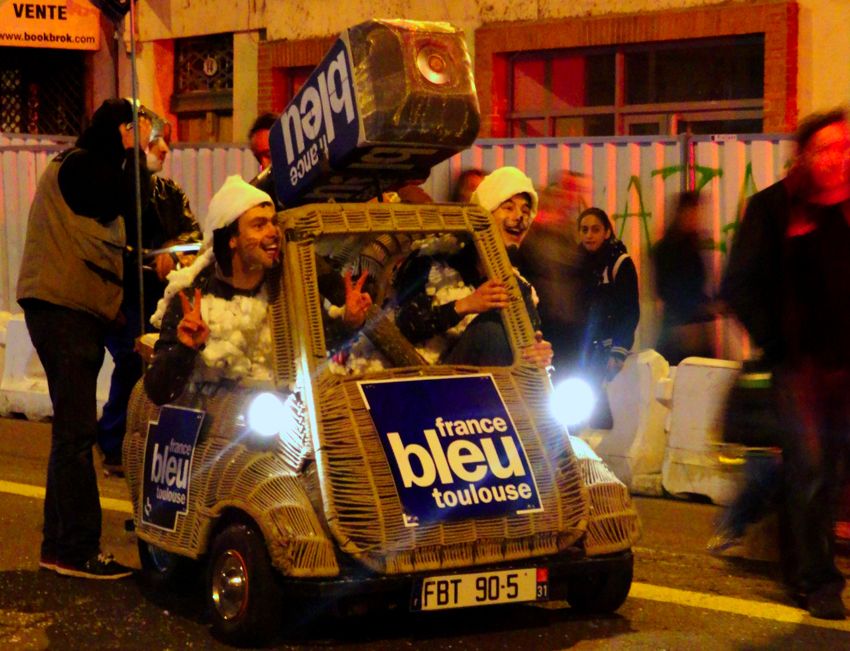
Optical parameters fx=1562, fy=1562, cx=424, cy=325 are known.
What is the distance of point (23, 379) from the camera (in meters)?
11.8

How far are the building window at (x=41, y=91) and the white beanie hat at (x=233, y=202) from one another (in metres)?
15.2

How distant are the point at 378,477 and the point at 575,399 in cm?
354

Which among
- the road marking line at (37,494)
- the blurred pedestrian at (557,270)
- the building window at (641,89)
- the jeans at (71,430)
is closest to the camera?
the jeans at (71,430)

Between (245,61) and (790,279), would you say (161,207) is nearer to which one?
(790,279)

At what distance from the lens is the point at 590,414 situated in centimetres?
909

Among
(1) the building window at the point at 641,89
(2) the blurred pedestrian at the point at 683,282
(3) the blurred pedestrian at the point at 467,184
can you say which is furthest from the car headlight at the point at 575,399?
(1) the building window at the point at 641,89

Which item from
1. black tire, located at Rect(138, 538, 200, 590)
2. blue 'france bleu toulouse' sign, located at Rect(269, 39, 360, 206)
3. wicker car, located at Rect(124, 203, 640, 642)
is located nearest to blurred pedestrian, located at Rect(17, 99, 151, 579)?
black tire, located at Rect(138, 538, 200, 590)

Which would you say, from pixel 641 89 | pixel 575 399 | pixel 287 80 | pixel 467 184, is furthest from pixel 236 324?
pixel 287 80

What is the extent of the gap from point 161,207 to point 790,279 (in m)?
4.04

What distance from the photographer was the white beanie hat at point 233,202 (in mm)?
5938

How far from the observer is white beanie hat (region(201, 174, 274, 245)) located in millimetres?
5938

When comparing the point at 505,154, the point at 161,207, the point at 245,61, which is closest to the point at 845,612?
the point at 161,207

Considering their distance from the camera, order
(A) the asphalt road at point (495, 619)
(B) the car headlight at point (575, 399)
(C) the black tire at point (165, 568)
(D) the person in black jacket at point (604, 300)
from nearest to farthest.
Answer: (A) the asphalt road at point (495, 619) → (C) the black tire at point (165, 568) → (B) the car headlight at point (575, 399) → (D) the person in black jacket at point (604, 300)

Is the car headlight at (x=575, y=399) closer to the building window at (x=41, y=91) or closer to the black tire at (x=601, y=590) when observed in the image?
the black tire at (x=601, y=590)
